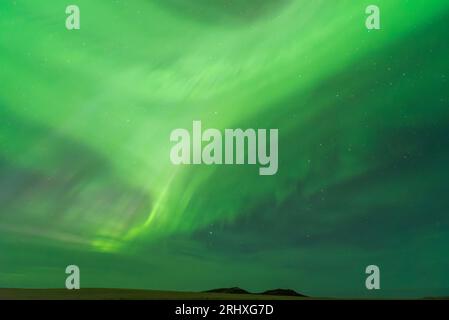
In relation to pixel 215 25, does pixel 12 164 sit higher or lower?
lower

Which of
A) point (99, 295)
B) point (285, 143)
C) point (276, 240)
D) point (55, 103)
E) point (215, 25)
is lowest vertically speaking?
point (99, 295)

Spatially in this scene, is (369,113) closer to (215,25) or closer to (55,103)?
(215,25)

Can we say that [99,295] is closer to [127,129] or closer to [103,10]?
[127,129]

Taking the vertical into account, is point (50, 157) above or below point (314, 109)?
below

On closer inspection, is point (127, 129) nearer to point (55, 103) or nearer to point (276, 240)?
point (55, 103)

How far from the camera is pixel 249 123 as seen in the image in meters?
3.08

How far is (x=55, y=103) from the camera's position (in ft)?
10.00

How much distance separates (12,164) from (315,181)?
1.52 m

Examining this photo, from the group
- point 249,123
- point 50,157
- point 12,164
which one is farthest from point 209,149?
point 12,164

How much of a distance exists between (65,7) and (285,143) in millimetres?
1307

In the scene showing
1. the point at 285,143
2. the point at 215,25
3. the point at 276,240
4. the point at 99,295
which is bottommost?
the point at 99,295

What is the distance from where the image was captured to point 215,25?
3082mm

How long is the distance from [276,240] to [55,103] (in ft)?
4.28

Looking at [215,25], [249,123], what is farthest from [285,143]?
[215,25]
